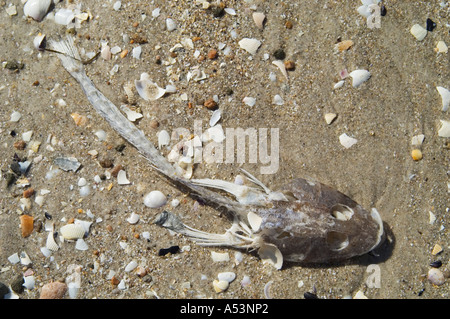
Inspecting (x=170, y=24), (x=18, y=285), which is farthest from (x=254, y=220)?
(x=18, y=285)

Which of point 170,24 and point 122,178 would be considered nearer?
point 122,178

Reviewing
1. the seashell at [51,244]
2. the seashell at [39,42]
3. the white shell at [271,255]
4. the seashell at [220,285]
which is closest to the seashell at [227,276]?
the seashell at [220,285]

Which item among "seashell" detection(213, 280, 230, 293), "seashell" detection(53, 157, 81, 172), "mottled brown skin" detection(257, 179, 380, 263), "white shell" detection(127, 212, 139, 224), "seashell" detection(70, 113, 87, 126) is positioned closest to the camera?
"mottled brown skin" detection(257, 179, 380, 263)

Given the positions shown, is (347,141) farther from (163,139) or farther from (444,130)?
(163,139)

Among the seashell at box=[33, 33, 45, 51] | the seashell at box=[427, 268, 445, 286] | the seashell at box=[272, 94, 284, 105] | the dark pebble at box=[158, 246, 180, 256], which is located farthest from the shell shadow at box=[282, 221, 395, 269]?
the seashell at box=[33, 33, 45, 51]

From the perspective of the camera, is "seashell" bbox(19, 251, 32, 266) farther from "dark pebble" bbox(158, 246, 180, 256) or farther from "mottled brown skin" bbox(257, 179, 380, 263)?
"mottled brown skin" bbox(257, 179, 380, 263)
